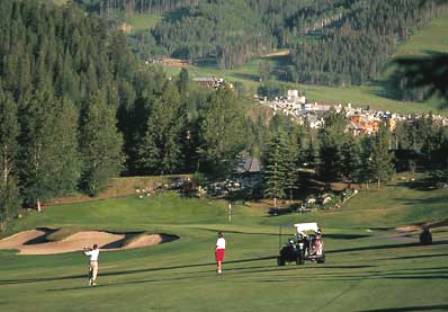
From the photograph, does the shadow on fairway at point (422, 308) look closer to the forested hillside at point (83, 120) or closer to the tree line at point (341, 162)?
the forested hillside at point (83, 120)

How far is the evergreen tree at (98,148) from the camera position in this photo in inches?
3656

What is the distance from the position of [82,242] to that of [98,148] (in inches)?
1595

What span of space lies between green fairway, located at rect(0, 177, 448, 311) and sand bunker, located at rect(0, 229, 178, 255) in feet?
4.68

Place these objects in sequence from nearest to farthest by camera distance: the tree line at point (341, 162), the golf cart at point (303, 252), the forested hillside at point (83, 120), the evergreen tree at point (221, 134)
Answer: the golf cart at point (303, 252) < the tree line at point (341, 162) < the forested hillside at point (83, 120) < the evergreen tree at point (221, 134)

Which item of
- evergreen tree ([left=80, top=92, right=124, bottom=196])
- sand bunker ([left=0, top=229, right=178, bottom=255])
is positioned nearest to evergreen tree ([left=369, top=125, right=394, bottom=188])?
evergreen tree ([left=80, top=92, right=124, bottom=196])

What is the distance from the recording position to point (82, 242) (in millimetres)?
56250

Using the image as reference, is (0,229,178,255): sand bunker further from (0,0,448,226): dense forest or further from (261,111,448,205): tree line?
(261,111,448,205): tree line

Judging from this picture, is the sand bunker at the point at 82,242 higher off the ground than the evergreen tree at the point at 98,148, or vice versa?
the evergreen tree at the point at 98,148

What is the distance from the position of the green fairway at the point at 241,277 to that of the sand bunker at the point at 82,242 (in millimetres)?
1426

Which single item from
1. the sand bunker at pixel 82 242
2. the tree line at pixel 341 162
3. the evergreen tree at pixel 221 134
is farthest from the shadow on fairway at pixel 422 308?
the evergreen tree at pixel 221 134

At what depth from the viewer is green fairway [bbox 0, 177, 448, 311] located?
21.4 m

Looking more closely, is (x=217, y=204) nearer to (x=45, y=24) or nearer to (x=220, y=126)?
(x=220, y=126)

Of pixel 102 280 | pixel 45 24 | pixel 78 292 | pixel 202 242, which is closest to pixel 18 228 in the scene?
pixel 202 242

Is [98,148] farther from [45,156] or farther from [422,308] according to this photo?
[422,308]
